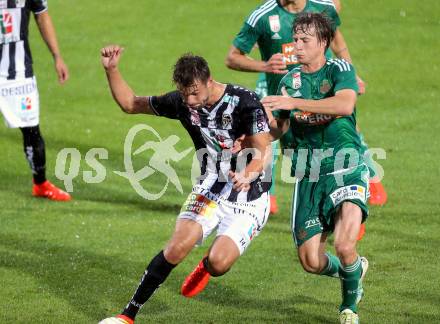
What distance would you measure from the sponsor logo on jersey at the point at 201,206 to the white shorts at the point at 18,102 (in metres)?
4.44

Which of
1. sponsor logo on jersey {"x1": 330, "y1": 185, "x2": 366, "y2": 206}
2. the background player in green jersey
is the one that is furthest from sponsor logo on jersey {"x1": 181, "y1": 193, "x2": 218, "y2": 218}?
the background player in green jersey

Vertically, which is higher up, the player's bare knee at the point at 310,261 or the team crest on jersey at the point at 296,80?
the team crest on jersey at the point at 296,80

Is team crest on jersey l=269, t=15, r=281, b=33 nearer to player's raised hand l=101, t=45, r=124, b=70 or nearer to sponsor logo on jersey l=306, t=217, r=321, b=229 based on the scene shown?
player's raised hand l=101, t=45, r=124, b=70

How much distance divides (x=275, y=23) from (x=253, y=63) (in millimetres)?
582

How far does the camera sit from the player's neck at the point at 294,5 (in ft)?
34.5

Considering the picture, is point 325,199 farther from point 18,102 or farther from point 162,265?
point 18,102

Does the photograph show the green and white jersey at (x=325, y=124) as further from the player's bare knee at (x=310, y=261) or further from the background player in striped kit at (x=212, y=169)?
the player's bare knee at (x=310, y=261)

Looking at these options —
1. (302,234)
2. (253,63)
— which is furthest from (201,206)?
(253,63)

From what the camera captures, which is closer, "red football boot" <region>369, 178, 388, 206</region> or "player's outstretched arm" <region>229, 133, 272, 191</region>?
"player's outstretched arm" <region>229, 133, 272, 191</region>

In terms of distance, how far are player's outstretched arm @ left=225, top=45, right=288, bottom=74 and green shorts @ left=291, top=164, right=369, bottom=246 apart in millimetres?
1412

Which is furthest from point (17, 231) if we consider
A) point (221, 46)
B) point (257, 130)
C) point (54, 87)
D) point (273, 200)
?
point (221, 46)

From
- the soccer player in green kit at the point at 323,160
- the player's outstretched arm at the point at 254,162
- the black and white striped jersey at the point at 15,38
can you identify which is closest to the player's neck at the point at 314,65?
the soccer player in green kit at the point at 323,160

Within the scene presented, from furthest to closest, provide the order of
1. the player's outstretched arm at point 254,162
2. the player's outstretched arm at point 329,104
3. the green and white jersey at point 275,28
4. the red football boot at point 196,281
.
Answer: the green and white jersey at point 275,28 < the red football boot at point 196,281 < the player's outstretched arm at point 254,162 < the player's outstretched arm at point 329,104

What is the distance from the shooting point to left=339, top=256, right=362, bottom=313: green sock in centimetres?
777
